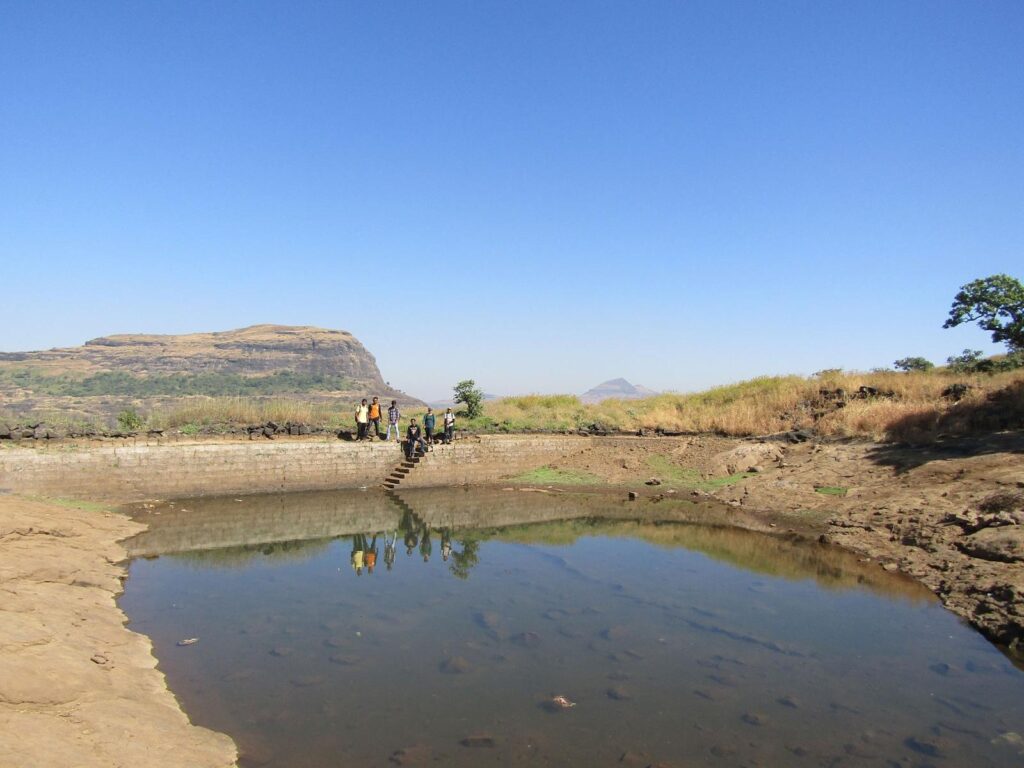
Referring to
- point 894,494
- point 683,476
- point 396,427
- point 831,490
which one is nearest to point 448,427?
point 396,427

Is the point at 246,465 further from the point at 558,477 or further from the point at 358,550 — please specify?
the point at 558,477

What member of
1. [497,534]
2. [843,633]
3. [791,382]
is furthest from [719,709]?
[791,382]

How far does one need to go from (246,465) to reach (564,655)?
14158 millimetres

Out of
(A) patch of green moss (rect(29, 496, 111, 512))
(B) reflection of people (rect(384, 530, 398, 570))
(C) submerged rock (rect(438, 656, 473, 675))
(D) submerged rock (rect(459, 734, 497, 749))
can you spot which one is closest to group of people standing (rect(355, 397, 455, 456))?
(B) reflection of people (rect(384, 530, 398, 570))

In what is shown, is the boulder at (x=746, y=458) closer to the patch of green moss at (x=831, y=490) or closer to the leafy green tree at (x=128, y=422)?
the patch of green moss at (x=831, y=490)

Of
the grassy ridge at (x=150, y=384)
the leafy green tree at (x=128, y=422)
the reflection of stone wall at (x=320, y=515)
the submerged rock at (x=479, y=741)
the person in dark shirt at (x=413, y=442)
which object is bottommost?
the submerged rock at (x=479, y=741)

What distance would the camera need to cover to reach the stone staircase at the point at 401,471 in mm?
22125

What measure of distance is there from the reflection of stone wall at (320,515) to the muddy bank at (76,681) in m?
4.00

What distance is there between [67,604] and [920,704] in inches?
434

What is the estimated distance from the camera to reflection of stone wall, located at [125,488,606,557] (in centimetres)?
1532

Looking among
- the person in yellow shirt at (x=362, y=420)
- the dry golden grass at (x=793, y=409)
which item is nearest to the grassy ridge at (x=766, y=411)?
the dry golden grass at (x=793, y=409)

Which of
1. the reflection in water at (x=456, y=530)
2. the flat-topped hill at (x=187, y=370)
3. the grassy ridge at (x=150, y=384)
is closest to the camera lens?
the reflection in water at (x=456, y=530)

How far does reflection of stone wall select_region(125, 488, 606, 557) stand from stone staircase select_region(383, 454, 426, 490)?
72 centimetres

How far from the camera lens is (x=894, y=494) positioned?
17.3m
